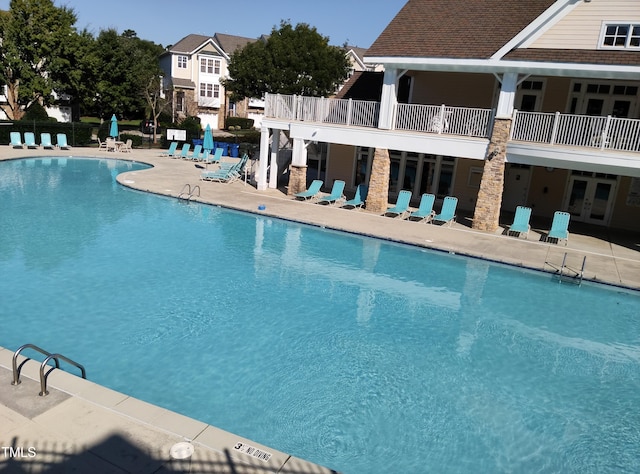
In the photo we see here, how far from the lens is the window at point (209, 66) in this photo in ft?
193

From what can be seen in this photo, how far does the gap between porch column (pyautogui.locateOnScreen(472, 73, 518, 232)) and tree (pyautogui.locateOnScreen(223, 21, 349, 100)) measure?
23039mm

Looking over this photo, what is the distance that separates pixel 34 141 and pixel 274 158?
1961cm

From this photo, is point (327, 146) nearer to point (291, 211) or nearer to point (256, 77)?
point (291, 211)

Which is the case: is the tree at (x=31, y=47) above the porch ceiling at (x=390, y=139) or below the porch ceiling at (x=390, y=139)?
above

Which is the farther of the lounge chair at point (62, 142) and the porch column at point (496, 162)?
the lounge chair at point (62, 142)

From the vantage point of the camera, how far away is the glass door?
21.2 m

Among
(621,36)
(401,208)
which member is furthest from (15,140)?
(621,36)

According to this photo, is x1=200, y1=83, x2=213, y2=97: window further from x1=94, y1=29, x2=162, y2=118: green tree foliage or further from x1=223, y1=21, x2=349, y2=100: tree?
x1=223, y1=21, x2=349, y2=100: tree

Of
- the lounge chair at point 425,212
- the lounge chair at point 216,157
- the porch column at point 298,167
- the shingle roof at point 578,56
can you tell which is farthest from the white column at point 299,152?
the lounge chair at point 216,157

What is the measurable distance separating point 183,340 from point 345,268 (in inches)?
248

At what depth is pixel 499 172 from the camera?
731 inches

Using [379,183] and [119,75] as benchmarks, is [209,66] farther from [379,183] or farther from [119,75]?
[379,183]

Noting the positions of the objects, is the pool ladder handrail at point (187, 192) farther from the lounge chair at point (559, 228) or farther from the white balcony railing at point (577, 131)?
the lounge chair at point (559, 228)

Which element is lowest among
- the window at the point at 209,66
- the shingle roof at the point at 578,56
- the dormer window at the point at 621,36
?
the shingle roof at the point at 578,56
